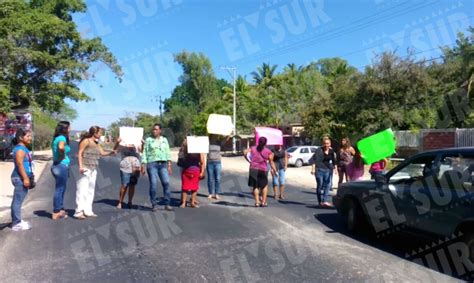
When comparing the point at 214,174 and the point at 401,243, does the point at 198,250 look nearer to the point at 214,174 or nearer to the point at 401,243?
the point at 401,243

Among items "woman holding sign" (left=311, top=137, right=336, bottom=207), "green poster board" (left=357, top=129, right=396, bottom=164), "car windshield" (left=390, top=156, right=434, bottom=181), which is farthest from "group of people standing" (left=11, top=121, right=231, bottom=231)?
"car windshield" (left=390, top=156, right=434, bottom=181)

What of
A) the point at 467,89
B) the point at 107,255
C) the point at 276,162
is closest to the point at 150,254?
the point at 107,255

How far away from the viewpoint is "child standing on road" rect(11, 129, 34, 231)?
295 inches

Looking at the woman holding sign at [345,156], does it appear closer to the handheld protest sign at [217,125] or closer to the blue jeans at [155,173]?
the handheld protest sign at [217,125]

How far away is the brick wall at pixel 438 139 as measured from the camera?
2306 cm

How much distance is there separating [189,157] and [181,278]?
5011 millimetres

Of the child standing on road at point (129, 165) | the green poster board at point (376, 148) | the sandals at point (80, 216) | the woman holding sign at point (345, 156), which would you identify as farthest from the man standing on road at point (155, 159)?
the woman holding sign at point (345, 156)

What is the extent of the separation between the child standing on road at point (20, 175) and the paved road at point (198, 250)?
0.24m

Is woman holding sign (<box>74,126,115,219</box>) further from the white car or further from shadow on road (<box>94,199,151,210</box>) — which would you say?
the white car

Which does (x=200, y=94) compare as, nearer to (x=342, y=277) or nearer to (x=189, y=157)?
(x=189, y=157)

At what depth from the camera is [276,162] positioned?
1211cm

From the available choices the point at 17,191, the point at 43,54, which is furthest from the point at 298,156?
the point at 17,191

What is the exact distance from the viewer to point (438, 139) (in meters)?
23.9

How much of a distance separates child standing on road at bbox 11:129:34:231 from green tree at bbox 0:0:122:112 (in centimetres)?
2072
